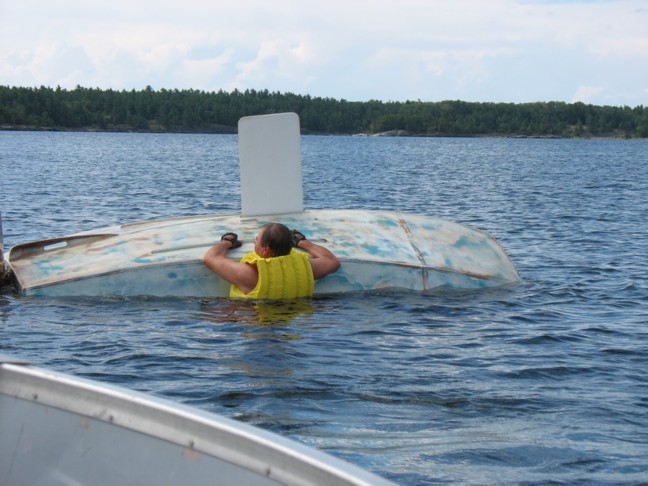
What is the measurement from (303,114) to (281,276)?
170 m

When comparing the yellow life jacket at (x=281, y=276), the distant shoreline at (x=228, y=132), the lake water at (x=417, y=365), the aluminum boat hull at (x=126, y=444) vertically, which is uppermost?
the distant shoreline at (x=228, y=132)

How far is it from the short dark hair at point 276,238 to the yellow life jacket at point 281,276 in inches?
5.6

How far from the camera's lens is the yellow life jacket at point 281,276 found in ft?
30.9

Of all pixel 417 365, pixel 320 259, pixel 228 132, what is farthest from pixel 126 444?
pixel 228 132

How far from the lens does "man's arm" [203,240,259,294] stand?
951 centimetres

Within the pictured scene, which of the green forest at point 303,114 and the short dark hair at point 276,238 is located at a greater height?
the green forest at point 303,114

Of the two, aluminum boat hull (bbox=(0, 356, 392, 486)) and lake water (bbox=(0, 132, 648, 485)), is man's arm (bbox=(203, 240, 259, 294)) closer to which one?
lake water (bbox=(0, 132, 648, 485))

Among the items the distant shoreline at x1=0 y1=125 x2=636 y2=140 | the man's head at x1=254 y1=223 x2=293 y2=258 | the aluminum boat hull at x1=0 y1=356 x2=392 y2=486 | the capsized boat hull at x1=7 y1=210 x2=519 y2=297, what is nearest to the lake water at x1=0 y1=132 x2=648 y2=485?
the capsized boat hull at x1=7 y1=210 x2=519 y2=297

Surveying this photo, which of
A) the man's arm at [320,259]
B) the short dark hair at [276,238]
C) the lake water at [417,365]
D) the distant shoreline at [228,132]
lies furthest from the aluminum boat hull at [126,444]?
the distant shoreline at [228,132]

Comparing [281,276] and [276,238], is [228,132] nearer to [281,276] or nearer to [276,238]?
[281,276]

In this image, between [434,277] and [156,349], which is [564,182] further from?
[156,349]

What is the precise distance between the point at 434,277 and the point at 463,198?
73.3 feet

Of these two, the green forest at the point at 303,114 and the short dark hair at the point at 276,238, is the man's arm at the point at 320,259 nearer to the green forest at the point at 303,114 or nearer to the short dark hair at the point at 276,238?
the short dark hair at the point at 276,238

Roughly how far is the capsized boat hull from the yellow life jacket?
45cm
